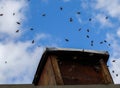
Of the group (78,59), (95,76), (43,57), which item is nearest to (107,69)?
(95,76)

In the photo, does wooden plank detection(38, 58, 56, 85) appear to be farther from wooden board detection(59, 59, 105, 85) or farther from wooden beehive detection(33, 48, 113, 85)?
wooden board detection(59, 59, 105, 85)

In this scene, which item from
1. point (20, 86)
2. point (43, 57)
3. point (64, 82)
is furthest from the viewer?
point (43, 57)

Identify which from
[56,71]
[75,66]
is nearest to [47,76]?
[75,66]

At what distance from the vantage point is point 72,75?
15523 mm

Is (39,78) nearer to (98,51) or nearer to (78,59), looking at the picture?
(78,59)

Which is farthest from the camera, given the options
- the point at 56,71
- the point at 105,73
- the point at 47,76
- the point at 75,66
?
the point at 47,76

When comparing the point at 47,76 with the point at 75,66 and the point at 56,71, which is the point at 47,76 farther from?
the point at 56,71

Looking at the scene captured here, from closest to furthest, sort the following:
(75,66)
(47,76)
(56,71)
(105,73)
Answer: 1. (56,71)
2. (105,73)
3. (75,66)
4. (47,76)

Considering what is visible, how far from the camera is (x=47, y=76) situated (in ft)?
54.0

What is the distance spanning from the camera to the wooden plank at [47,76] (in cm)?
1502

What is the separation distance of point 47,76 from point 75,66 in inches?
72.9

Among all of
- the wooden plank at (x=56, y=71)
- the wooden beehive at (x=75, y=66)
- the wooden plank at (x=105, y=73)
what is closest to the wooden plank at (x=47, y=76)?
the wooden beehive at (x=75, y=66)

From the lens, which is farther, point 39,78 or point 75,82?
point 39,78

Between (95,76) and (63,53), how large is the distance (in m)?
2.50
